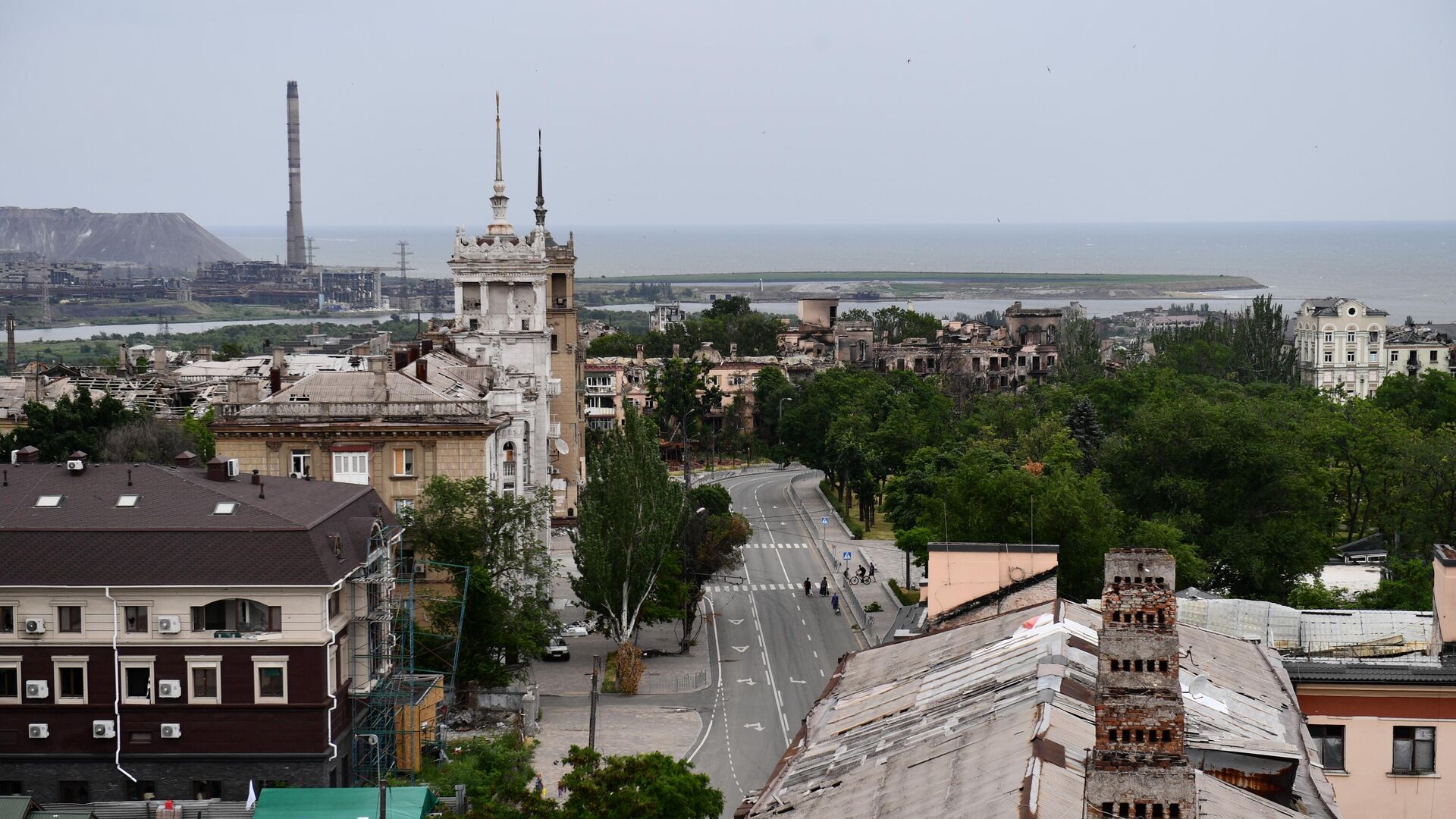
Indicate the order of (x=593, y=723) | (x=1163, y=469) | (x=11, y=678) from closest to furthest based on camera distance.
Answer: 1. (x=11, y=678)
2. (x=593, y=723)
3. (x=1163, y=469)

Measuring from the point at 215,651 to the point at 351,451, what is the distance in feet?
55.0

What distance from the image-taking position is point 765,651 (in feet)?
195

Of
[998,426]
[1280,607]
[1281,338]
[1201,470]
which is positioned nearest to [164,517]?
[1280,607]

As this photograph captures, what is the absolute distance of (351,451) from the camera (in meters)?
55.5

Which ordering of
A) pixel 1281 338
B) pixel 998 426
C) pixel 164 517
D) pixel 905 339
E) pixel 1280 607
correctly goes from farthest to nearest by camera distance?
1. pixel 905 339
2. pixel 1281 338
3. pixel 998 426
4. pixel 164 517
5. pixel 1280 607

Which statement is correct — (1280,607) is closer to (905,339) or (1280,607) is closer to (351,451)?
(351,451)

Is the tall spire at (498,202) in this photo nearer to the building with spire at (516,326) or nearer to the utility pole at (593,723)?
the building with spire at (516,326)

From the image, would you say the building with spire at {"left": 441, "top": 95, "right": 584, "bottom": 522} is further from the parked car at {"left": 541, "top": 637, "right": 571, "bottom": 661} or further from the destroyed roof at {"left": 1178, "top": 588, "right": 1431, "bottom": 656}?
the destroyed roof at {"left": 1178, "top": 588, "right": 1431, "bottom": 656}

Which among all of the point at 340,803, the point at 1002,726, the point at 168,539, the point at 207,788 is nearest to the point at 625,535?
the point at 168,539

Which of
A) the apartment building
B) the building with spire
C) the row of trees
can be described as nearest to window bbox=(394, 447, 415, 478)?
the building with spire

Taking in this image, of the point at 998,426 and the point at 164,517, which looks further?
the point at 998,426

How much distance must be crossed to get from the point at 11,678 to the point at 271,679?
5.29m

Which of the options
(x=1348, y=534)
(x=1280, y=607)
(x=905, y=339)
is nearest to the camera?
(x=1280, y=607)

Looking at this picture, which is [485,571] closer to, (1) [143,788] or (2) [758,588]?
(1) [143,788]
